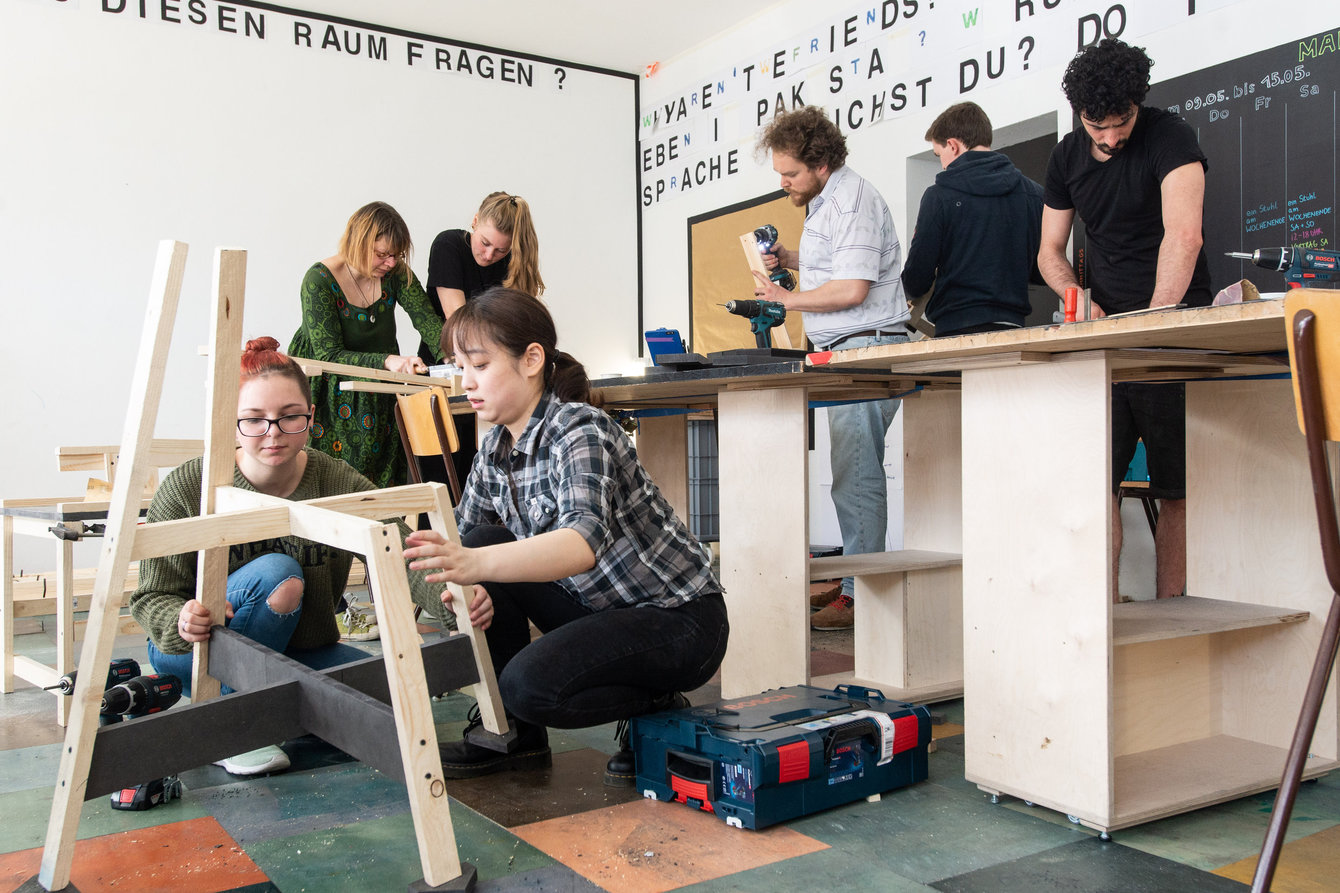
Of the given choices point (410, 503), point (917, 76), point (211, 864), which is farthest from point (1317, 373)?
point (917, 76)

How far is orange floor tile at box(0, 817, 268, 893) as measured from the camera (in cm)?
136

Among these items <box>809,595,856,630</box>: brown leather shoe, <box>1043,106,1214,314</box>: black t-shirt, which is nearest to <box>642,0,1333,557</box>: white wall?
<box>809,595,856,630</box>: brown leather shoe

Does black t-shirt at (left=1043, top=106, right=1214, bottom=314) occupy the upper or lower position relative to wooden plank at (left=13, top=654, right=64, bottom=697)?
upper

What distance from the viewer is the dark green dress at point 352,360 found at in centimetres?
289

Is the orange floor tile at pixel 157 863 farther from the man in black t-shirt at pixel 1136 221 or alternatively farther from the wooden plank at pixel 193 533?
the man in black t-shirt at pixel 1136 221

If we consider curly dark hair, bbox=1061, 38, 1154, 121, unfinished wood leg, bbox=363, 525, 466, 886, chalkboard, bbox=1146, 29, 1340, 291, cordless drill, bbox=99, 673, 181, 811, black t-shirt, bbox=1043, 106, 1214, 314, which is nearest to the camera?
unfinished wood leg, bbox=363, 525, 466, 886

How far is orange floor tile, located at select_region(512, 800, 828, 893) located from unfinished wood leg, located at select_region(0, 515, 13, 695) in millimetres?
1800

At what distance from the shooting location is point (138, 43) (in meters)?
5.29

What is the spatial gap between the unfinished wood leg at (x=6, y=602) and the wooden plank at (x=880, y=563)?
2.02 metres

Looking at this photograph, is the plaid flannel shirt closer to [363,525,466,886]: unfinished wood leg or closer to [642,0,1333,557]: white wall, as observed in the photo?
[363,525,466,886]: unfinished wood leg

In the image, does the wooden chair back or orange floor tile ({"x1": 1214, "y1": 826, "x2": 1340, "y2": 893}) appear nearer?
orange floor tile ({"x1": 1214, "y1": 826, "x2": 1340, "y2": 893})

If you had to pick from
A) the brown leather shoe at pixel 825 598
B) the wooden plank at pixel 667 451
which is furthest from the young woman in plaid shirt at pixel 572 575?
the brown leather shoe at pixel 825 598

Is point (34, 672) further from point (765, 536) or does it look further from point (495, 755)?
point (765, 536)

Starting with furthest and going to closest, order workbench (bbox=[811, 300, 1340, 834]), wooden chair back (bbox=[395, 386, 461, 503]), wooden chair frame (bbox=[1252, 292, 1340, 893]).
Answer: wooden chair back (bbox=[395, 386, 461, 503]) < workbench (bbox=[811, 300, 1340, 834]) < wooden chair frame (bbox=[1252, 292, 1340, 893])
